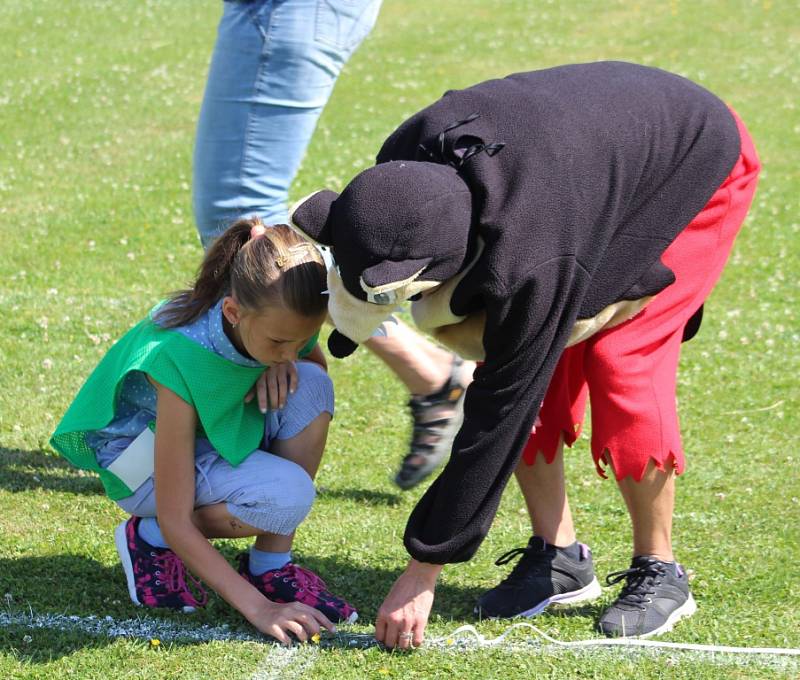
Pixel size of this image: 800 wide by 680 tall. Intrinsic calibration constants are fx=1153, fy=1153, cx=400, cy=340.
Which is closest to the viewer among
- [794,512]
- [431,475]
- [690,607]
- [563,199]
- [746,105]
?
[563,199]

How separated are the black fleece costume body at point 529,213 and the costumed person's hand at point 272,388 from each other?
682mm

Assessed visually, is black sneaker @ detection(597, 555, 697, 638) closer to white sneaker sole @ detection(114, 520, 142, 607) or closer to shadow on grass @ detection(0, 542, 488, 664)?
shadow on grass @ detection(0, 542, 488, 664)

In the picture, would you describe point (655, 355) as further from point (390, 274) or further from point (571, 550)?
point (390, 274)

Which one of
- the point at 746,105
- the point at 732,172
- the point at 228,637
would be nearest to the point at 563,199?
the point at 732,172

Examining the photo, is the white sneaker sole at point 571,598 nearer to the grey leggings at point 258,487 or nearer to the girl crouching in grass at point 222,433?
the girl crouching in grass at point 222,433

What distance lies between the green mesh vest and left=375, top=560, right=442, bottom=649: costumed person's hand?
66cm

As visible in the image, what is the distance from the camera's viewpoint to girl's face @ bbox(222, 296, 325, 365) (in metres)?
3.09

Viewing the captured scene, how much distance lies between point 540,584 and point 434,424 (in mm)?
765

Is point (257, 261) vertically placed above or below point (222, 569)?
above

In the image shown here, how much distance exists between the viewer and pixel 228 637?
3.21 meters

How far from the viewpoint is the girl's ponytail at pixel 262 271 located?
3.06 meters

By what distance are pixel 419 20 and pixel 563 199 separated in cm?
1337

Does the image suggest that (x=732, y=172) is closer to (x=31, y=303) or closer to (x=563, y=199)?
(x=563, y=199)

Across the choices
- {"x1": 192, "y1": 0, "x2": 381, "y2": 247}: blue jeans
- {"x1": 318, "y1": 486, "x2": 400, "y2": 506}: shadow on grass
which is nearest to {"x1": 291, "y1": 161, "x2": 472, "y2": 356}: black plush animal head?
{"x1": 192, "y1": 0, "x2": 381, "y2": 247}: blue jeans
